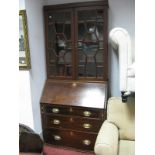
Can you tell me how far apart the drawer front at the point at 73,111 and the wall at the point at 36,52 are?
Result: 0.51 feet

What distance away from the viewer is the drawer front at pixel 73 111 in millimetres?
2394

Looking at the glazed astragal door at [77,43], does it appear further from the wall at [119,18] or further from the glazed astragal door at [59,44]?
the wall at [119,18]

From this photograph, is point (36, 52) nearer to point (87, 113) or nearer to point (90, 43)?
point (90, 43)

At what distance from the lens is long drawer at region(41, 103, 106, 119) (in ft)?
7.86

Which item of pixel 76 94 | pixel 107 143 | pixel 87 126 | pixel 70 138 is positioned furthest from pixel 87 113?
pixel 107 143

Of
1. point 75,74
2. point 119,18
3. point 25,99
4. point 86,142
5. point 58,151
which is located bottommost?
point 58,151

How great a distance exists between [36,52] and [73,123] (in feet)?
3.39

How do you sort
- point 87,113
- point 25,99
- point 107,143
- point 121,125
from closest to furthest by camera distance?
1. point 107,143
2. point 121,125
3. point 87,113
4. point 25,99

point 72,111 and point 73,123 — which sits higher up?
point 72,111

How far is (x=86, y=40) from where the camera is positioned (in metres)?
2.57

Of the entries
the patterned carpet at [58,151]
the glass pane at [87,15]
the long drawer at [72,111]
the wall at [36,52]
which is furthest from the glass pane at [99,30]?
the patterned carpet at [58,151]

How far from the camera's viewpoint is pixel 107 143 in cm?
167
